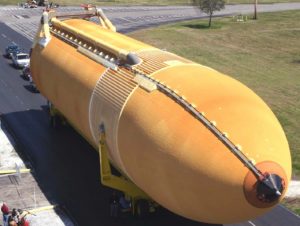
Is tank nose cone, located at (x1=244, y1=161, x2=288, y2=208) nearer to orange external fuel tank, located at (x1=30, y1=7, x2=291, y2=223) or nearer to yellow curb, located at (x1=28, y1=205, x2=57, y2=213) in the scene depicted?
orange external fuel tank, located at (x1=30, y1=7, x2=291, y2=223)

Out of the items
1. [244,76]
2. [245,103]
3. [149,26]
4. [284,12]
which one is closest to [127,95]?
[245,103]

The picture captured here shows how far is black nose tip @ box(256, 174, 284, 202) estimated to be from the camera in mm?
11859

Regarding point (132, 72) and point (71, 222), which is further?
point (71, 222)

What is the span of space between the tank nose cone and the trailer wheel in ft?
19.4

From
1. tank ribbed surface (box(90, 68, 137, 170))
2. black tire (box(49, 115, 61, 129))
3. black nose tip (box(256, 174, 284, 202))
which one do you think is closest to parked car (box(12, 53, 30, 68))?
black tire (box(49, 115, 61, 129))

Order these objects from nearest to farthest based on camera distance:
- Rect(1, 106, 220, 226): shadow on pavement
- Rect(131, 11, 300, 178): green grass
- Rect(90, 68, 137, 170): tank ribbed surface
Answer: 1. Rect(90, 68, 137, 170): tank ribbed surface
2. Rect(1, 106, 220, 226): shadow on pavement
3. Rect(131, 11, 300, 178): green grass

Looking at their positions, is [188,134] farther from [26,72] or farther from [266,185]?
[26,72]

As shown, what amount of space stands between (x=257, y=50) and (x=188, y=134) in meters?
36.7

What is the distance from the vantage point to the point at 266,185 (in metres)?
11.9

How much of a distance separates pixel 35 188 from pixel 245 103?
11.0m

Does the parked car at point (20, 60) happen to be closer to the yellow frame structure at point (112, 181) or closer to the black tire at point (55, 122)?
the black tire at point (55, 122)

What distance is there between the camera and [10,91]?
34031mm

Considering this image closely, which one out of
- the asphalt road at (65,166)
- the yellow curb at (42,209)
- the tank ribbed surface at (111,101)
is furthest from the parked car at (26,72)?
the tank ribbed surface at (111,101)

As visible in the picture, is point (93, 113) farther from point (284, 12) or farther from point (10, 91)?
point (284, 12)
